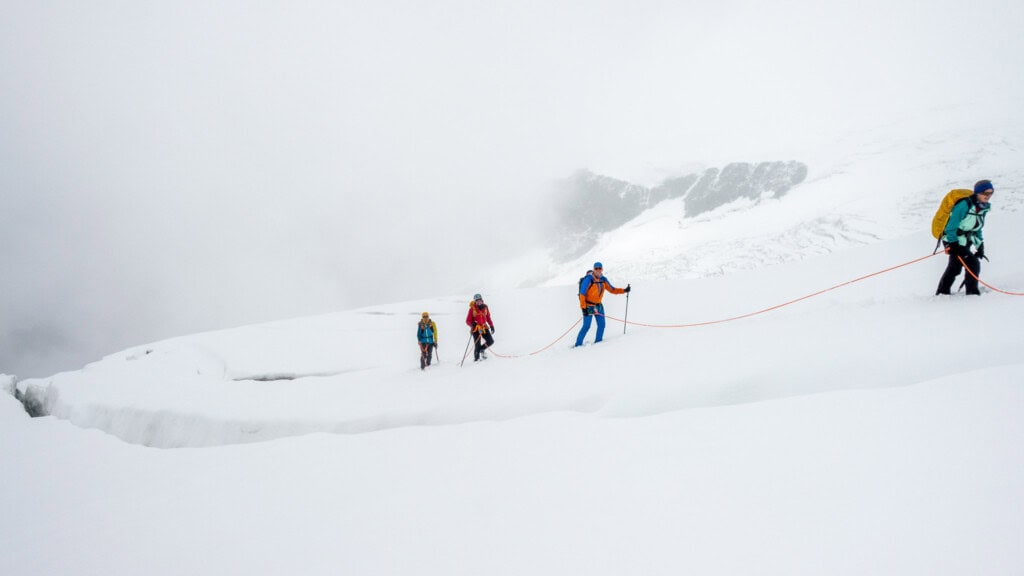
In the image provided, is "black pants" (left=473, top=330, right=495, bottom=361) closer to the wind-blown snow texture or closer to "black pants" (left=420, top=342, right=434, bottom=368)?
the wind-blown snow texture

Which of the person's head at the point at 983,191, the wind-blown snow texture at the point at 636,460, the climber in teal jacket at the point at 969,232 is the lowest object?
the wind-blown snow texture at the point at 636,460

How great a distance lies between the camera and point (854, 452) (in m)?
2.91

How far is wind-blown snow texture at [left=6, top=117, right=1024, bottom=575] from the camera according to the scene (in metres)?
2.35

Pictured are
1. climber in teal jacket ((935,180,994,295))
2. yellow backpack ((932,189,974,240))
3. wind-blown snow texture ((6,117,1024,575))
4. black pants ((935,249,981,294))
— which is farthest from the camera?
black pants ((935,249,981,294))

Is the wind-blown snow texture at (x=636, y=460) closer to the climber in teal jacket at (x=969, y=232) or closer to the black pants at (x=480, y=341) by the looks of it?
the climber in teal jacket at (x=969, y=232)

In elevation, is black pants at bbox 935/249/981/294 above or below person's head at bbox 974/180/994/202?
below

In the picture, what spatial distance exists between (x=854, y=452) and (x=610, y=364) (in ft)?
13.9

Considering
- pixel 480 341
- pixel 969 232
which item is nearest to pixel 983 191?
pixel 969 232

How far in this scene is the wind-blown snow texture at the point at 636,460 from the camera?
2.35m

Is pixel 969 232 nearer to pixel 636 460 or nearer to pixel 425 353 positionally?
pixel 636 460

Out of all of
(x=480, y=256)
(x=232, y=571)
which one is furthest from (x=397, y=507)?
(x=480, y=256)

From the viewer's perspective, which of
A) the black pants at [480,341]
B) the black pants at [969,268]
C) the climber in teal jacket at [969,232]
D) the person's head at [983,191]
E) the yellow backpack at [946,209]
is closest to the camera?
the person's head at [983,191]

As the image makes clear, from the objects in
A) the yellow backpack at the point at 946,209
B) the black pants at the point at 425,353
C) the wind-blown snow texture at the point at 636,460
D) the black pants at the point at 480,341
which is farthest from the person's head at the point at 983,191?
the black pants at the point at 425,353

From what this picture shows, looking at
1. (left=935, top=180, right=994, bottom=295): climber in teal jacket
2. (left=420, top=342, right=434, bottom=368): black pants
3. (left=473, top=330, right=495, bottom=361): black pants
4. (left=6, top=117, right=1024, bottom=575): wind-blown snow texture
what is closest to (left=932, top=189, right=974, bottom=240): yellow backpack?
(left=935, top=180, right=994, bottom=295): climber in teal jacket
